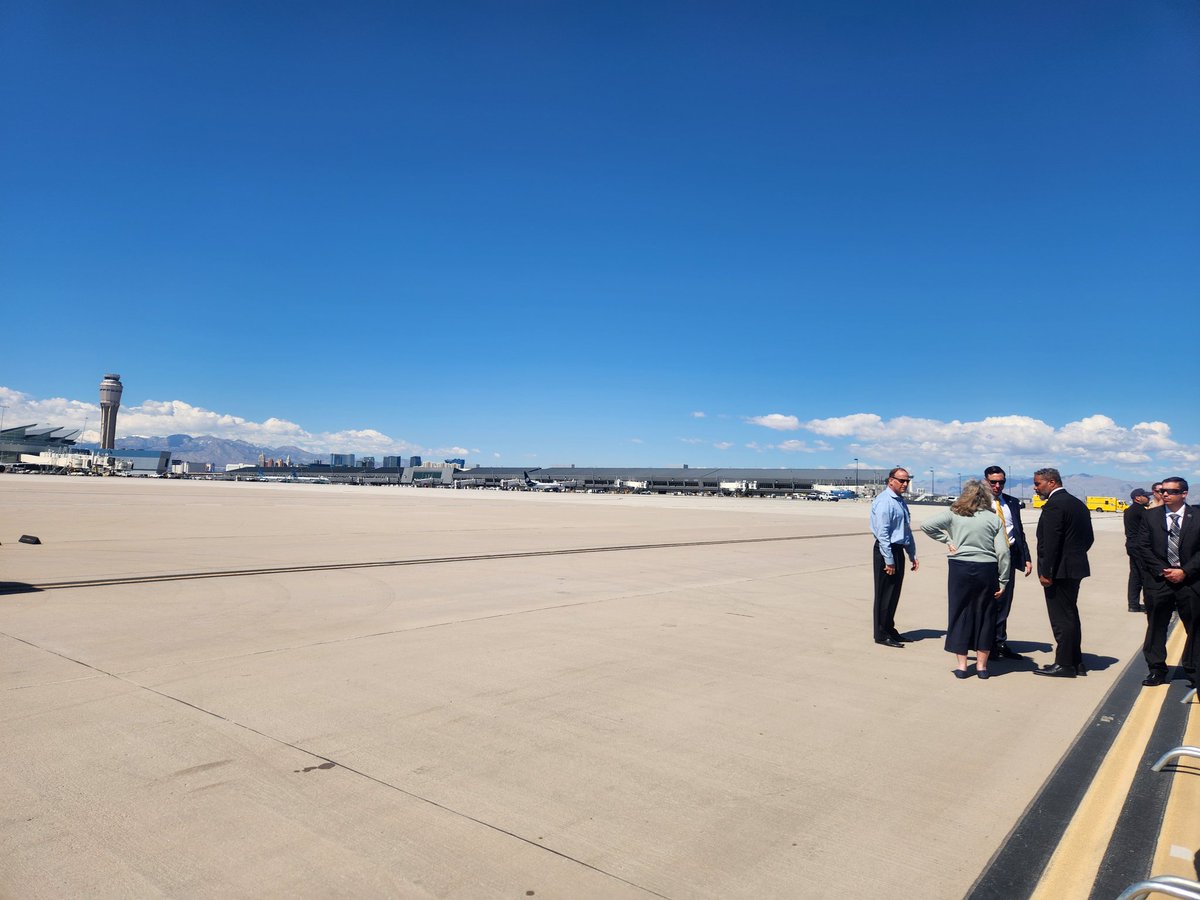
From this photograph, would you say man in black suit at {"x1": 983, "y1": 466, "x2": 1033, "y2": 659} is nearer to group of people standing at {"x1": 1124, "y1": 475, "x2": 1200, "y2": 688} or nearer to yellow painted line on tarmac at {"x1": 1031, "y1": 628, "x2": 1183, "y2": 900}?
group of people standing at {"x1": 1124, "y1": 475, "x2": 1200, "y2": 688}

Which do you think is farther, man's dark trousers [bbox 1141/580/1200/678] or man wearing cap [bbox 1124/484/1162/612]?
man wearing cap [bbox 1124/484/1162/612]

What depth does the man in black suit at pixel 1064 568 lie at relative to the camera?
717cm

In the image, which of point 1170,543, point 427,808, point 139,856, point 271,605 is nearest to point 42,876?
point 139,856

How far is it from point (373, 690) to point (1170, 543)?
738 centimetres

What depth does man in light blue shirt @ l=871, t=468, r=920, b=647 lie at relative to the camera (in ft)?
26.9

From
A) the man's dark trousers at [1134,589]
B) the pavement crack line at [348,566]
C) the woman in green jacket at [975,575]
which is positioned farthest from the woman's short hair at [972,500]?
the pavement crack line at [348,566]

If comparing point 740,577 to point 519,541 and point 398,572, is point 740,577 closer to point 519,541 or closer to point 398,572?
point 398,572

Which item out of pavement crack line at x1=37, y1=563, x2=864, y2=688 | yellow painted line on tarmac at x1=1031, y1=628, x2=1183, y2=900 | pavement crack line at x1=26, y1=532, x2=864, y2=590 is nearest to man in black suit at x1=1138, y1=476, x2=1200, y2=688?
yellow painted line on tarmac at x1=1031, y1=628, x2=1183, y2=900

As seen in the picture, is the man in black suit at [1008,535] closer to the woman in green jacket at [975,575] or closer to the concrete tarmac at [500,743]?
the concrete tarmac at [500,743]

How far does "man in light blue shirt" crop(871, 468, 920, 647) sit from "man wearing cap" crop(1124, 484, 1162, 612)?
7.20 ft

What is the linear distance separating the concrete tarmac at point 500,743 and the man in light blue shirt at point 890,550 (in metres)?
0.36

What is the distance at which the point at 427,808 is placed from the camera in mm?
3898

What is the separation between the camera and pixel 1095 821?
4031 mm

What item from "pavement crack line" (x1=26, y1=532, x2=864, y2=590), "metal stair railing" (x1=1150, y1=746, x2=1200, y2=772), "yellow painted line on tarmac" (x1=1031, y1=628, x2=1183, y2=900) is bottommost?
"pavement crack line" (x1=26, y1=532, x2=864, y2=590)
